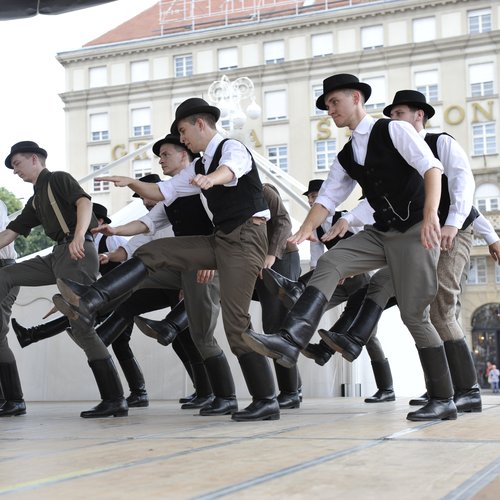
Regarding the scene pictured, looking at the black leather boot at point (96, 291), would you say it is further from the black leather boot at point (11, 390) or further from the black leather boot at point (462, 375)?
the black leather boot at point (11, 390)

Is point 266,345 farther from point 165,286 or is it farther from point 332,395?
point 332,395

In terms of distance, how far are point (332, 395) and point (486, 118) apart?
119ft

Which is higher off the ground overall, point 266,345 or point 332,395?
point 266,345

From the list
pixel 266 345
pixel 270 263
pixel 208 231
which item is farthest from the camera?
pixel 270 263

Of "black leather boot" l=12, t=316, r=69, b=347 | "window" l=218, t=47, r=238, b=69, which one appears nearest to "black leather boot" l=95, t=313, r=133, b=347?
"black leather boot" l=12, t=316, r=69, b=347

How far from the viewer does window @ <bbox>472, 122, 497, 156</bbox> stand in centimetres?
4375

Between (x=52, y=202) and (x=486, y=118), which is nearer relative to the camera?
(x=52, y=202)

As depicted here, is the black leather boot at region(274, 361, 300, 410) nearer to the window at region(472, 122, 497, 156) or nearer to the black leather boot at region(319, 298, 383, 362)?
the black leather boot at region(319, 298, 383, 362)

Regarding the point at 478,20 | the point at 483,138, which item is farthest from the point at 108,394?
the point at 478,20

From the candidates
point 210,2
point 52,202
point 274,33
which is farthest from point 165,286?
point 210,2

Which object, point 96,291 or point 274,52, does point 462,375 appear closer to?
point 96,291

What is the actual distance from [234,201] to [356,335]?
1.21 m

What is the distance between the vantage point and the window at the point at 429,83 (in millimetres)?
44781

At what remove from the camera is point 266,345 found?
4.31 meters
